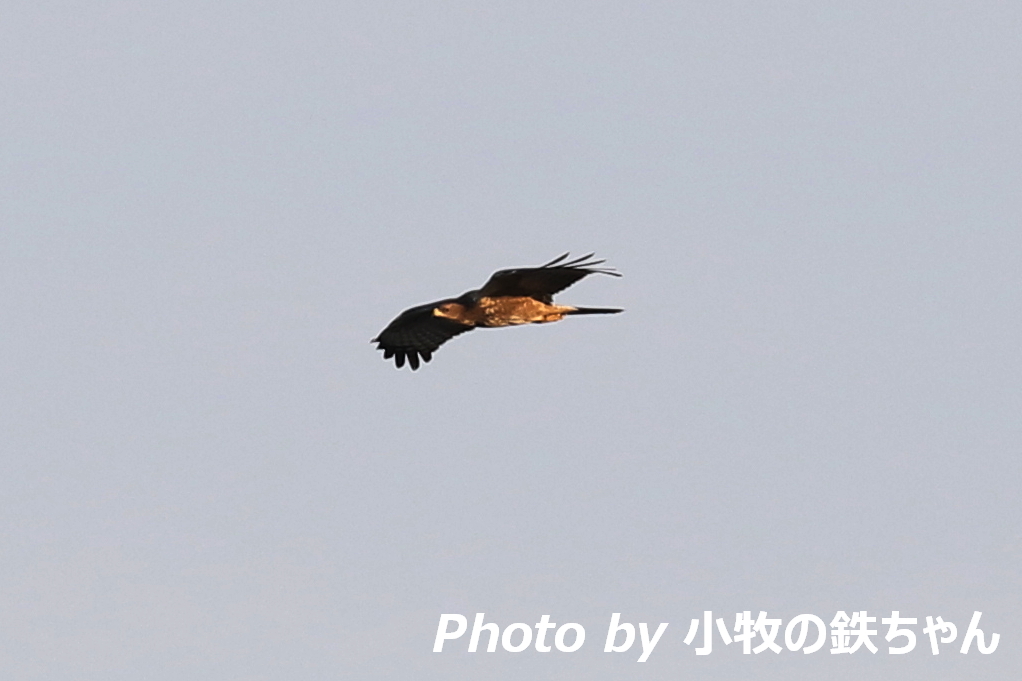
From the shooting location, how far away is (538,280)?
23219 mm

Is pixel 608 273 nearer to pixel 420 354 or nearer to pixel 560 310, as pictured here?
pixel 560 310

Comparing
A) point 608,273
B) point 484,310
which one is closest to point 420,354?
point 484,310

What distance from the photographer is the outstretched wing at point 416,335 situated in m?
24.8

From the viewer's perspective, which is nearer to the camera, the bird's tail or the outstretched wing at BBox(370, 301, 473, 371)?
the bird's tail

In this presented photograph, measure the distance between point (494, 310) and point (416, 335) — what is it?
1868 mm

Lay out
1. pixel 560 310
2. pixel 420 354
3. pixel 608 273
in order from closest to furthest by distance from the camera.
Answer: pixel 608 273, pixel 560 310, pixel 420 354

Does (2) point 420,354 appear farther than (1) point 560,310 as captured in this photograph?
Yes

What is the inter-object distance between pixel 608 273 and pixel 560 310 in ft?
6.11

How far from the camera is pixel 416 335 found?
2538 cm

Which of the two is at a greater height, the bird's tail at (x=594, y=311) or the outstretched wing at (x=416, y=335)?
the outstretched wing at (x=416, y=335)

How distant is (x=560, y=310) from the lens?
23875 mm

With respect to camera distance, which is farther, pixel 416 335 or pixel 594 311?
pixel 416 335

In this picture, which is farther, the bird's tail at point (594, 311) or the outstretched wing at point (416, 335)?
the outstretched wing at point (416, 335)

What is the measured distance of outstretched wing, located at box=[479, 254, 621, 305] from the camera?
74.6 ft
